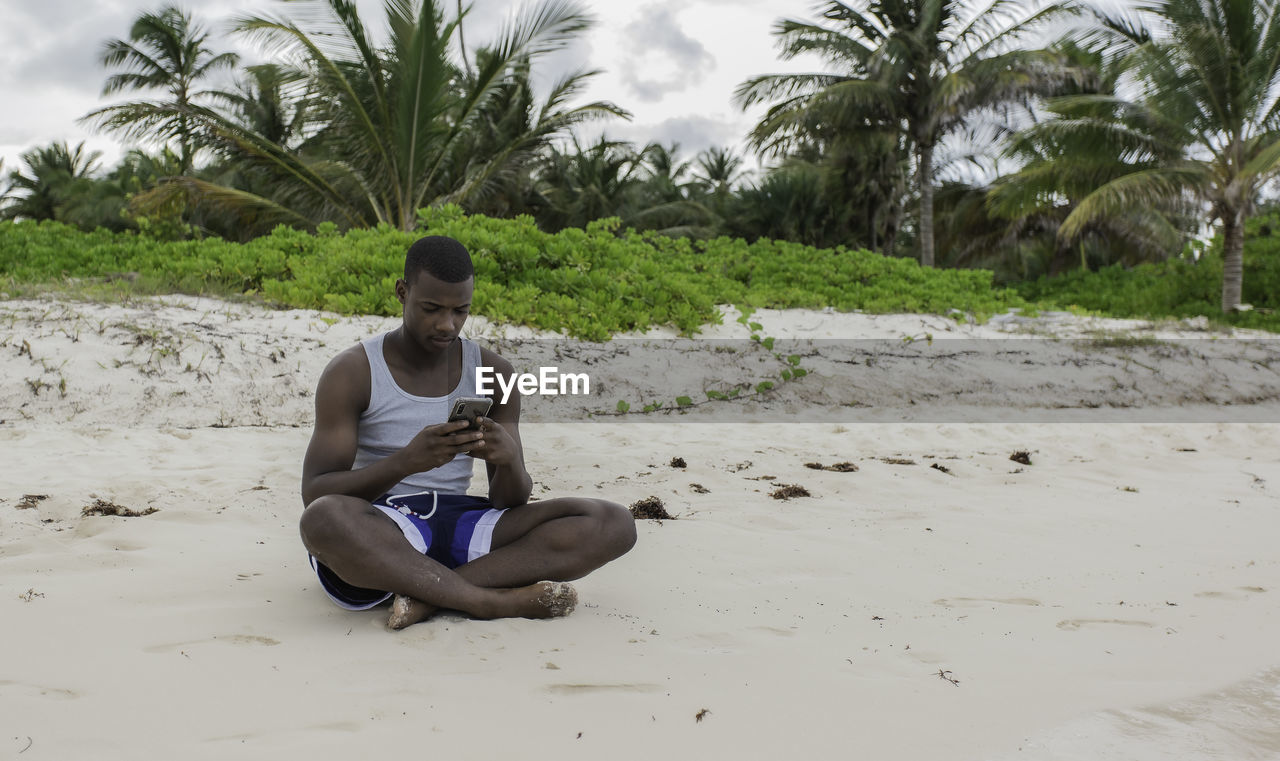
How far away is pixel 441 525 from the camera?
7.89 ft

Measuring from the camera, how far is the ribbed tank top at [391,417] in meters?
2.37

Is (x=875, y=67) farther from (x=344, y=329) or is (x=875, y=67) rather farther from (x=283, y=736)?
(x=283, y=736)

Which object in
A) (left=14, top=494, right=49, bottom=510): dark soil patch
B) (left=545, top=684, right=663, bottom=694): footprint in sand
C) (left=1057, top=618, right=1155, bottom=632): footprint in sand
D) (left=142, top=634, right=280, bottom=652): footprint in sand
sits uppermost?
(left=14, top=494, right=49, bottom=510): dark soil patch

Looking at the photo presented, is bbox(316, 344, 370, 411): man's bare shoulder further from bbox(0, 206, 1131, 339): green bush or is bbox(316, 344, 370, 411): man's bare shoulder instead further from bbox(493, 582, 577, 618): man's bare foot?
bbox(0, 206, 1131, 339): green bush

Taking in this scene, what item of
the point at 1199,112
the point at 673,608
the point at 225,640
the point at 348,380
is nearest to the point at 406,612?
the point at 225,640

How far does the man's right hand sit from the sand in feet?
1.38

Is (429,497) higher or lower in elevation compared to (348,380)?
Answer: lower

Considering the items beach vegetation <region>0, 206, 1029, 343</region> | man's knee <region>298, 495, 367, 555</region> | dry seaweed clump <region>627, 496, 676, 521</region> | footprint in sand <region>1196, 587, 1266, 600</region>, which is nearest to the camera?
man's knee <region>298, 495, 367, 555</region>

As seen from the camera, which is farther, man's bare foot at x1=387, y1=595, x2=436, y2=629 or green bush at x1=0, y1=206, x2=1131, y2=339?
green bush at x1=0, y1=206, x2=1131, y2=339

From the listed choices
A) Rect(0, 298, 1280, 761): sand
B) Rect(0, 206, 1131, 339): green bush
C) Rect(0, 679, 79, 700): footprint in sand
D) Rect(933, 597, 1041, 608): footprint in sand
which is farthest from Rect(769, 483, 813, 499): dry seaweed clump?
Rect(0, 206, 1131, 339): green bush

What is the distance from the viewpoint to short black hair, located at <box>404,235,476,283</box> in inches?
91.4

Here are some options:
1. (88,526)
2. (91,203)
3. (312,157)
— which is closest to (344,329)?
(88,526)

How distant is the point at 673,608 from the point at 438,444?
822 mm

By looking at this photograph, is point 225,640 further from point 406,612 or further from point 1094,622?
point 1094,622
